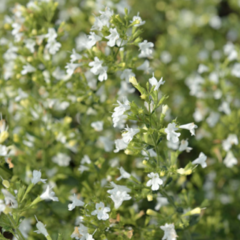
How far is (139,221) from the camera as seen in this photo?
2941 millimetres

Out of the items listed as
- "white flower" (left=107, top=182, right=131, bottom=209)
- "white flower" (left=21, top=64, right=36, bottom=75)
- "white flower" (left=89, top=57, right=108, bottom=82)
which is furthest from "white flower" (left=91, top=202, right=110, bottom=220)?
"white flower" (left=21, top=64, right=36, bottom=75)

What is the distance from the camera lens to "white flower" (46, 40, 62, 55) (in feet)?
9.12

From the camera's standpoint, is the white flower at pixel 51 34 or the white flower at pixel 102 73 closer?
the white flower at pixel 102 73

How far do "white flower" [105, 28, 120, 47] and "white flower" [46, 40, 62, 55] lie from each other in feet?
2.18

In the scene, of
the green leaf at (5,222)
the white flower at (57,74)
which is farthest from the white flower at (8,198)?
the white flower at (57,74)

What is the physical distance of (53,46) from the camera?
2.80 m

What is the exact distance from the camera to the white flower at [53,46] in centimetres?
278

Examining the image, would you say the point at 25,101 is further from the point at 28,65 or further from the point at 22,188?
the point at 22,188

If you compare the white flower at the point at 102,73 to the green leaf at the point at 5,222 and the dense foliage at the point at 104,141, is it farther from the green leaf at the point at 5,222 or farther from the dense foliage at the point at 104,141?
the green leaf at the point at 5,222

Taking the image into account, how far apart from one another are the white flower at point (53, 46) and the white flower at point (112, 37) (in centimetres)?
66

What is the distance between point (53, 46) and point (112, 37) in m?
0.73

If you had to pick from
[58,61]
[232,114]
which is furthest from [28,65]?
[232,114]

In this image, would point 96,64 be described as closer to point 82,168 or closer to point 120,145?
point 120,145

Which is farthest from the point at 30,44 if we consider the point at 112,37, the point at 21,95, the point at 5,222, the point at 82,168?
the point at 5,222
